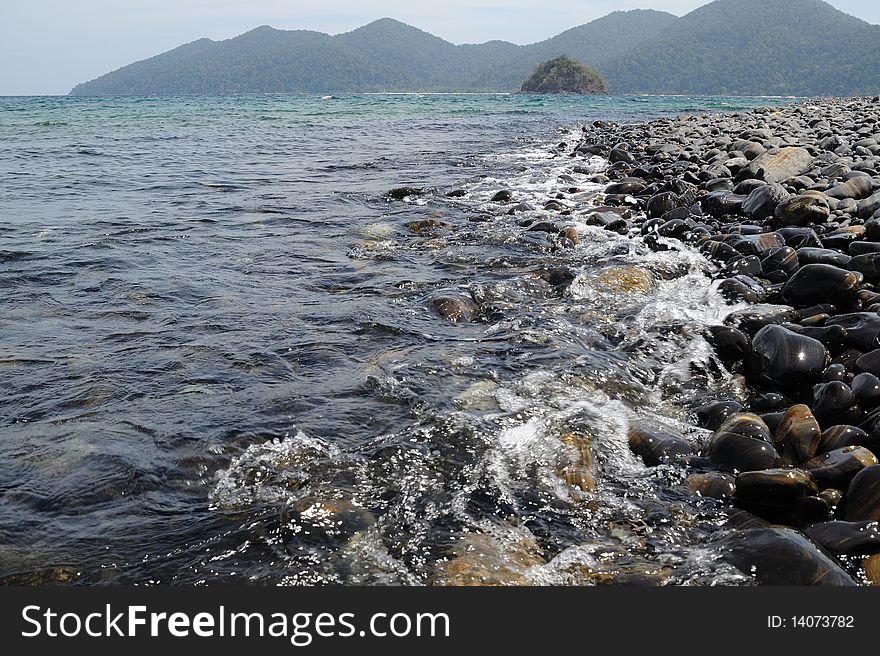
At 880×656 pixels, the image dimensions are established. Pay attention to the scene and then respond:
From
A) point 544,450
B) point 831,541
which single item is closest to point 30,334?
point 544,450

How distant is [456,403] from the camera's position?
4.12 metres

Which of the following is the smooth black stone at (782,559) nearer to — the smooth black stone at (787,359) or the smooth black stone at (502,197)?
the smooth black stone at (787,359)

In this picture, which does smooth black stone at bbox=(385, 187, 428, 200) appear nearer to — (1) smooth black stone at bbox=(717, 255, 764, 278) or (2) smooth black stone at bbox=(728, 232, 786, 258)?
(2) smooth black stone at bbox=(728, 232, 786, 258)

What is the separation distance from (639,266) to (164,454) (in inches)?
211

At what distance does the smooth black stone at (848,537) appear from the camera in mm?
2664

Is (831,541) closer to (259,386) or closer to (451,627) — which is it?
(451,627)

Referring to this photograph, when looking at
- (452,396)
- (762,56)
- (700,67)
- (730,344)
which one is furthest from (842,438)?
(700,67)

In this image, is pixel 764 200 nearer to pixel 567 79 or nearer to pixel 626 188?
pixel 626 188

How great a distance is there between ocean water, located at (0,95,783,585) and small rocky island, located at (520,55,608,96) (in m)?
130

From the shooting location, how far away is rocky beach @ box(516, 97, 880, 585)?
2.78m

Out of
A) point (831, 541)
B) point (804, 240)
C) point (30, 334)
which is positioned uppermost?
point (804, 240)

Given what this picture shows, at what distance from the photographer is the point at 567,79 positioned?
129 meters

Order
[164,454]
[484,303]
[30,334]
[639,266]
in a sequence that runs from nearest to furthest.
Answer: [164,454], [30,334], [484,303], [639,266]

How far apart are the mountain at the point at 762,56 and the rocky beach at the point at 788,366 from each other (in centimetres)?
12930
